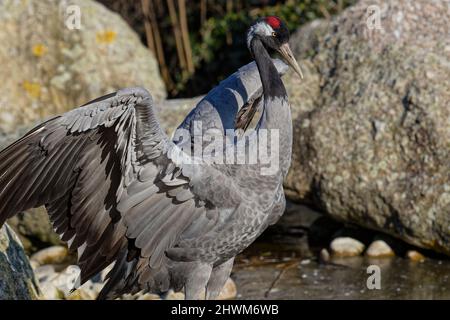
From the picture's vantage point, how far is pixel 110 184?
16.7ft

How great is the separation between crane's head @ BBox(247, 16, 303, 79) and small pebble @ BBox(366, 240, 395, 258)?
275cm

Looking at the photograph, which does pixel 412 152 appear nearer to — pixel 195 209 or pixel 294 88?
pixel 294 88

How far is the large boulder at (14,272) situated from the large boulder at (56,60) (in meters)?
4.68

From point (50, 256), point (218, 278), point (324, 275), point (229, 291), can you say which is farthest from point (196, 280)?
point (50, 256)

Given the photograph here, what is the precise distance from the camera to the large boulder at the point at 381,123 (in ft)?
24.2

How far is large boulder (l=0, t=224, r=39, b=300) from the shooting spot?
5316 millimetres

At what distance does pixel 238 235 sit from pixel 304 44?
3823 mm

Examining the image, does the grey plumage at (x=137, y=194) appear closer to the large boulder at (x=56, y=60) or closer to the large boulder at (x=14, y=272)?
the large boulder at (x=14, y=272)

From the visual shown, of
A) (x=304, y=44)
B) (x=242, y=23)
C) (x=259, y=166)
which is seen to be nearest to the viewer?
(x=259, y=166)

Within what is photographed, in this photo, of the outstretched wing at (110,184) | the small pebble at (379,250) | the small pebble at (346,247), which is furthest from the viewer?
the small pebble at (346,247)

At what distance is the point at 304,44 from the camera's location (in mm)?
8805

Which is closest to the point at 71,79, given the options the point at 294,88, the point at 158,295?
the point at 294,88

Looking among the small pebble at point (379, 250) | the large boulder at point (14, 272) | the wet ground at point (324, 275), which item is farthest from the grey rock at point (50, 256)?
the small pebble at point (379, 250)

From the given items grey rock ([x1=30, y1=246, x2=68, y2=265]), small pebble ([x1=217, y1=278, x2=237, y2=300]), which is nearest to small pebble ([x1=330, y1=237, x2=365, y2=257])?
small pebble ([x1=217, y1=278, x2=237, y2=300])
